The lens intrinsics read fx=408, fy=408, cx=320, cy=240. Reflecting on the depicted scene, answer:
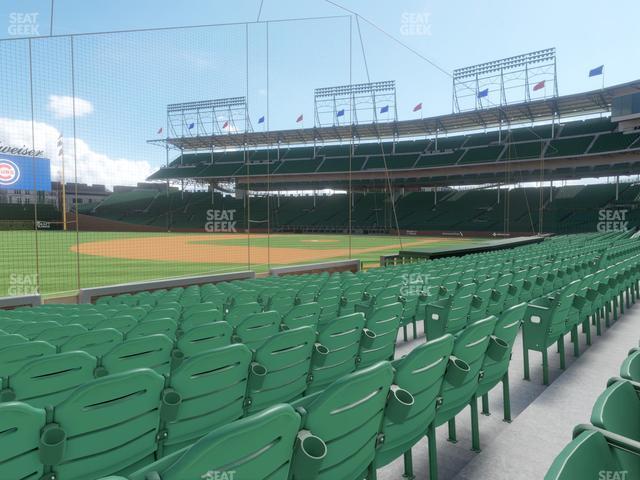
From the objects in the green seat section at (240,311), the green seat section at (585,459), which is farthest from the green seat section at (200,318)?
the green seat section at (585,459)

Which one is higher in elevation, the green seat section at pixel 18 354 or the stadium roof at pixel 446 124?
the stadium roof at pixel 446 124

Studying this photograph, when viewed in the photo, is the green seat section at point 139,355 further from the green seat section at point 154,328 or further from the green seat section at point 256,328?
the green seat section at point 154,328

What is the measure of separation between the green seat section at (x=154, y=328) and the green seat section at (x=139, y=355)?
778mm

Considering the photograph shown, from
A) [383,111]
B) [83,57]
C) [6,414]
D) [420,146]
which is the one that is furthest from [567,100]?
[6,414]

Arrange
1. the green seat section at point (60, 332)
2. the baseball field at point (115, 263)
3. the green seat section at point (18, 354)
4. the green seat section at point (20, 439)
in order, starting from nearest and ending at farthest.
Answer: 1. the green seat section at point (20, 439)
2. the green seat section at point (18, 354)
3. the green seat section at point (60, 332)
4. the baseball field at point (115, 263)

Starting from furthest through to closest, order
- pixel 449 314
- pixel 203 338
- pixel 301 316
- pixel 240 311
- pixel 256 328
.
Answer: pixel 240 311, pixel 449 314, pixel 301 316, pixel 256 328, pixel 203 338

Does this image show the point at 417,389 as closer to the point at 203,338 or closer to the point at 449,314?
the point at 203,338

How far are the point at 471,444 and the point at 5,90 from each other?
12196 mm

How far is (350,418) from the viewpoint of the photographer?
5.06ft

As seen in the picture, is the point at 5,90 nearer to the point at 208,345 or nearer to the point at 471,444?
the point at 208,345

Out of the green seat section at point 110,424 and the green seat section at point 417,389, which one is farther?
the green seat section at point 417,389

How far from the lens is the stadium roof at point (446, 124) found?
37.9m

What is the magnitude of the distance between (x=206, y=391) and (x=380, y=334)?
173cm

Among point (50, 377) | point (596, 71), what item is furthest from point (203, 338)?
point (596, 71)
